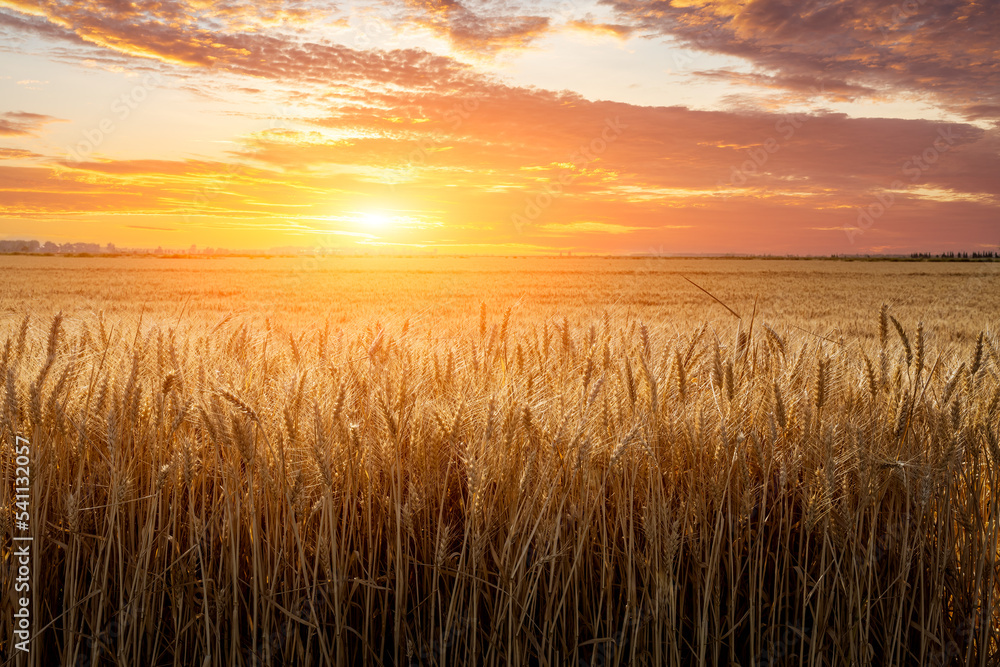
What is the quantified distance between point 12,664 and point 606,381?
195 centimetres

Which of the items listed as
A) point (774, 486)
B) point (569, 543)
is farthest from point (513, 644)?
point (774, 486)

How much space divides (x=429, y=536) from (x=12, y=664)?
4.07 ft

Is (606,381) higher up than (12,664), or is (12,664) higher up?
(606,381)

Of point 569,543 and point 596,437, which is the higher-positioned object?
point 596,437

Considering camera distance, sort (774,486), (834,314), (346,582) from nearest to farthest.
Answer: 1. (346,582)
2. (774,486)
3. (834,314)

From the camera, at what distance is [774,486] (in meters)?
2.02

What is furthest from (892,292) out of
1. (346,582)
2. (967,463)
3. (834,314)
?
(346,582)

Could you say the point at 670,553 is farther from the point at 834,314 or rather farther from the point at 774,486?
the point at 834,314

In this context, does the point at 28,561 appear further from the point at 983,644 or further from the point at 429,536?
Answer: the point at 983,644

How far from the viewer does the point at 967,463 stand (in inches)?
84.1

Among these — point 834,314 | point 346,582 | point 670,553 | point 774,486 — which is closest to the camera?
point 670,553

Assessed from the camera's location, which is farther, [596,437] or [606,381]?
[606,381]

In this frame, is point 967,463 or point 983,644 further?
point 967,463

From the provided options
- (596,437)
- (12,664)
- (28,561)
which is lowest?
(12,664)
